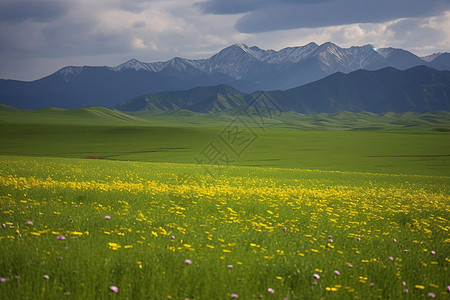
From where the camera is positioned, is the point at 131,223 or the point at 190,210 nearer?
the point at 131,223

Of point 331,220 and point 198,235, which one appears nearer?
point 198,235

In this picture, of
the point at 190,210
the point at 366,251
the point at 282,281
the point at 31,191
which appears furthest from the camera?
the point at 31,191

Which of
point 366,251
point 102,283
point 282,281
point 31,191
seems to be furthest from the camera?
point 31,191

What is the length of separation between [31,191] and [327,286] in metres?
13.1

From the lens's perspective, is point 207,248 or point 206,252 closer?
point 206,252

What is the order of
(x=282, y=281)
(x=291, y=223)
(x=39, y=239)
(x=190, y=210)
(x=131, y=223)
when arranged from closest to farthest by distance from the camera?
(x=282, y=281), (x=39, y=239), (x=131, y=223), (x=291, y=223), (x=190, y=210)

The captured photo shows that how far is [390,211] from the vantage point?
1555 centimetres

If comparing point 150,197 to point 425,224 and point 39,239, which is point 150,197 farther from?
point 425,224

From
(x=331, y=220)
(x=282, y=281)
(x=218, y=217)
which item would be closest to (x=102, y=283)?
(x=282, y=281)

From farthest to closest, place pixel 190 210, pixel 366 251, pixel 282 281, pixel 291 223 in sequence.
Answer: pixel 190 210
pixel 291 223
pixel 366 251
pixel 282 281

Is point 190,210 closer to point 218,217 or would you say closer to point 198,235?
point 218,217

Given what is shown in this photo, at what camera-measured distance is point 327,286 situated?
700 cm

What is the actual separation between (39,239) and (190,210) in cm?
589

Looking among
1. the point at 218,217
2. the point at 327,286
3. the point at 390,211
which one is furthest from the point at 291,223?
the point at 390,211
